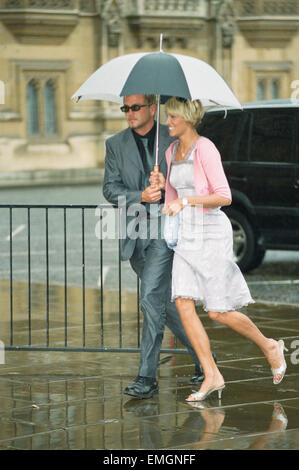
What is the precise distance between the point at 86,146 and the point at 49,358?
28965mm

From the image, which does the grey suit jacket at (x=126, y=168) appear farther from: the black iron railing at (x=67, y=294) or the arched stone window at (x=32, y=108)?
the arched stone window at (x=32, y=108)

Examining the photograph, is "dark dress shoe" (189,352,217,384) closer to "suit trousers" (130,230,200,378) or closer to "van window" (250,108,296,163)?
"suit trousers" (130,230,200,378)

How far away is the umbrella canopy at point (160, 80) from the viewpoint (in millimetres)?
7395

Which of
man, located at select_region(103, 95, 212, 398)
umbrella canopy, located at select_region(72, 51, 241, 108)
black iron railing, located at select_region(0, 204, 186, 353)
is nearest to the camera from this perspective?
umbrella canopy, located at select_region(72, 51, 241, 108)

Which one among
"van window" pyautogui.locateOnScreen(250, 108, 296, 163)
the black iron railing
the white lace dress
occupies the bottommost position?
the black iron railing

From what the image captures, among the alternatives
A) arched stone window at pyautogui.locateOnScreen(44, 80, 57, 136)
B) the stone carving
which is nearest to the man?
arched stone window at pyautogui.locateOnScreen(44, 80, 57, 136)

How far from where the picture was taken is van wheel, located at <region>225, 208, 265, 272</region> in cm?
1390

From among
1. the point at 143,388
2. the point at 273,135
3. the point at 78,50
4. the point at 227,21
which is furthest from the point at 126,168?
the point at 227,21

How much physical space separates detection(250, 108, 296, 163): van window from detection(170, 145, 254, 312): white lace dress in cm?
615

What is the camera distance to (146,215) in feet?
25.3

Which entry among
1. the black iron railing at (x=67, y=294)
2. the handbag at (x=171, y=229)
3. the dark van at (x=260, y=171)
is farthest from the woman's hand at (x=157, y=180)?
the dark van at (x=260, y=171)

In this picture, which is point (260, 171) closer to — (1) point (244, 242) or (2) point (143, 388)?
(1) point (244, 242)

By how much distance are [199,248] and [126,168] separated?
741 mm

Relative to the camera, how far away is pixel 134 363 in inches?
344
